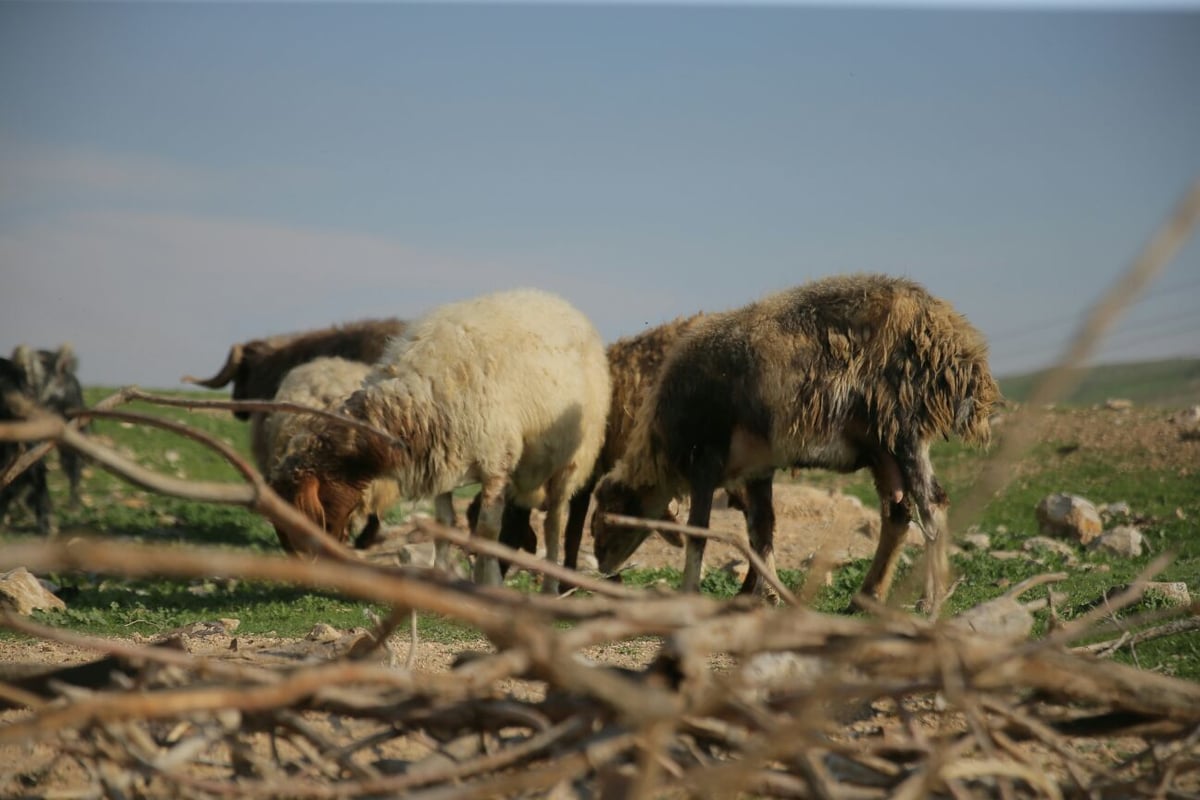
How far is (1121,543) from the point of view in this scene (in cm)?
1125

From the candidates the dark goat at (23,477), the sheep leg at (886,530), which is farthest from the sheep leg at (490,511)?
the dark goat at (23,477)

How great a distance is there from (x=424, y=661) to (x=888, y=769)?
3.36m

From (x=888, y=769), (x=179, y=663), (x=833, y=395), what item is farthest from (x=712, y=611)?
(x=833, y=395)

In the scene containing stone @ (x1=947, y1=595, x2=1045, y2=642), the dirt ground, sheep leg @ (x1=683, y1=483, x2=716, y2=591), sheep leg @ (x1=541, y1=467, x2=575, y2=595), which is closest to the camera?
the dirt ground

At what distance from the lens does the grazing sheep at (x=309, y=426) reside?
9.75 metres

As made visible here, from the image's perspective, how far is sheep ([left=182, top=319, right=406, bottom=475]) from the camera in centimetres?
1482

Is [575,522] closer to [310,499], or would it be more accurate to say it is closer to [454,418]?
[454,418]

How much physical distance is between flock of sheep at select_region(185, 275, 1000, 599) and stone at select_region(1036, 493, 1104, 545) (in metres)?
3.70

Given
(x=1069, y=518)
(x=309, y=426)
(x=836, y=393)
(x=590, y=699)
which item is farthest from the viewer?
(x=1069, y=518)

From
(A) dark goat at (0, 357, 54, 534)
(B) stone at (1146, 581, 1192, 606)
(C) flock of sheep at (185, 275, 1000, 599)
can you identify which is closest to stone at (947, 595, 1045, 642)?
(B) stone at (1146, 581, 1192, 606)

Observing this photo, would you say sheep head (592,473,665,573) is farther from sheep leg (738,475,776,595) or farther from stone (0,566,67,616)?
stone (0,566,67,616)

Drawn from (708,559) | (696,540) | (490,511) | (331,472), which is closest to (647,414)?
(696,540)

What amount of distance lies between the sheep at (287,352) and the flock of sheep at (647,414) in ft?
11.0

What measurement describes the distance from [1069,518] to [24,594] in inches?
403
